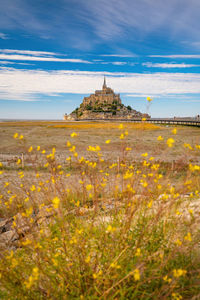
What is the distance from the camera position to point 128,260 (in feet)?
7.57

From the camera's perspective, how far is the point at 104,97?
167 meters

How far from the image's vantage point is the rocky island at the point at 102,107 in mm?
149125

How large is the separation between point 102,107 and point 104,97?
47.8 feet

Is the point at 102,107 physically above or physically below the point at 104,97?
below

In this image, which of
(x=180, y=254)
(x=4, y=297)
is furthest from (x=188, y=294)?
(x=4, y=297)

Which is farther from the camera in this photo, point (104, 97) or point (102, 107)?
point (104, 97)

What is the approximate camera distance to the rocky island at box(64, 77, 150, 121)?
489 ft

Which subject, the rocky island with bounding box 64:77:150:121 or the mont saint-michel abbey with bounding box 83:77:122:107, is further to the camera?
the mont saint-michel abbey with bounding box 83:77:122:107

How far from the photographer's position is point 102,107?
514 feet

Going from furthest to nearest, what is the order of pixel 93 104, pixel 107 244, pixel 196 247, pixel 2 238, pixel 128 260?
1. pixel 93 104
2. pixel 2 238
3. pixel 196 247
4. pixel 107 244
5. pixel 128 260

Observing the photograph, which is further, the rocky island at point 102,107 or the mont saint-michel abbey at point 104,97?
the mont saint-michel abbey at point 104,97

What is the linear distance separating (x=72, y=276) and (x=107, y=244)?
54 centimetres

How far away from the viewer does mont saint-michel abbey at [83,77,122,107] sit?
165500mm

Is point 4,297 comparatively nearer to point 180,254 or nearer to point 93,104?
point 180,254
